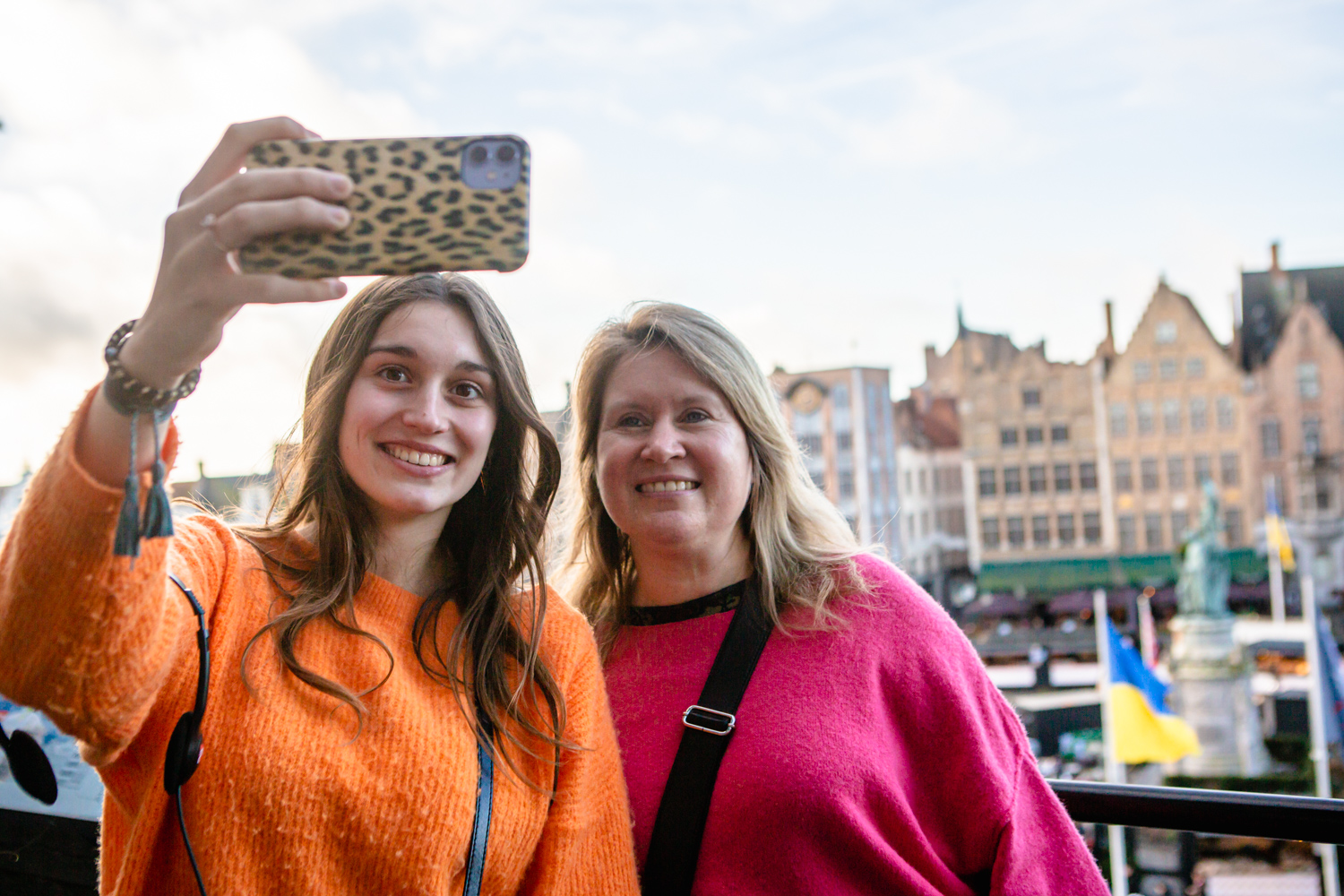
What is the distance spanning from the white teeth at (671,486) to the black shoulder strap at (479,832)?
724mm

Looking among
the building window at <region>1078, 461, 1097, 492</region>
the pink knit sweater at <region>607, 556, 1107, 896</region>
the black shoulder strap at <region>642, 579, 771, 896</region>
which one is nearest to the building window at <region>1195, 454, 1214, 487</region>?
the building window at <region>1078, 461, 1097, 492</region>

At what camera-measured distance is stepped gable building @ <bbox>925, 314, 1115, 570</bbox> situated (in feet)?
102

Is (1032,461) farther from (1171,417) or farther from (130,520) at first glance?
(130,520)

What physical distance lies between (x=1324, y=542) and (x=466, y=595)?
3296 cm

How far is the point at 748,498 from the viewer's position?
2.24m

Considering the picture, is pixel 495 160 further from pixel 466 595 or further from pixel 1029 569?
pixel 1029 569

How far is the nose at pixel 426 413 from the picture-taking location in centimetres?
152

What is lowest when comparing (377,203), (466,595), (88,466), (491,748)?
(491,748)

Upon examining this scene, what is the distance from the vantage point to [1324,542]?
28.8 m

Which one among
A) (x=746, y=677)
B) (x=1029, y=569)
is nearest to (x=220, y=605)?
(x=746, y=677)

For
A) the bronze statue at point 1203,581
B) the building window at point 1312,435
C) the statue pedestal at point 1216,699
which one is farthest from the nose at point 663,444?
the building window at point 1312,435

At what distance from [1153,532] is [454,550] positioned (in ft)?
105

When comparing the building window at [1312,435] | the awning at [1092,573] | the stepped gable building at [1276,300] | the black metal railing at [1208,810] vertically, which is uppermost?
the stepped gable building at [1276,300]

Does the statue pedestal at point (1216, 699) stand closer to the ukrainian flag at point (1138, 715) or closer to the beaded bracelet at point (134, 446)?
the ukrainian flag at point (1138, 715)
